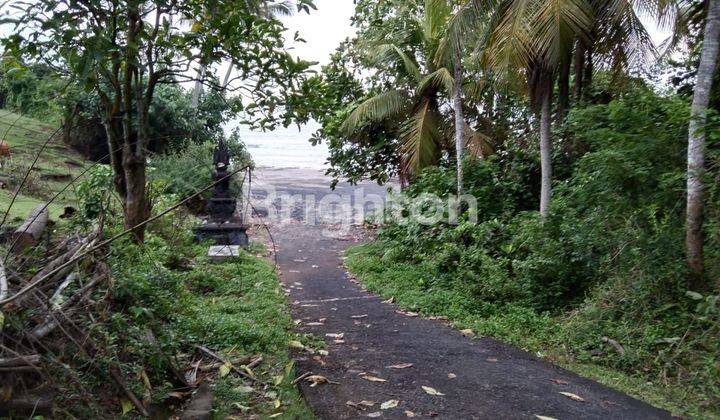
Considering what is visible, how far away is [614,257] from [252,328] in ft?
12.5

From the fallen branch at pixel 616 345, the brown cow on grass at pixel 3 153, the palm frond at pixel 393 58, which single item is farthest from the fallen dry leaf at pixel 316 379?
the brown cow on grass at pixel 3 153

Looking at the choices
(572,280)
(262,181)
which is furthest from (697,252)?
(262,181)

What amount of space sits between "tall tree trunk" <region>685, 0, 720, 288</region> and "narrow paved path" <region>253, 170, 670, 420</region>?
1624mm

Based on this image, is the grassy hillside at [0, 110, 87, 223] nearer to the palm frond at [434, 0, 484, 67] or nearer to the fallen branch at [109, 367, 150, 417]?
the fallen branch at [109, 367, 150, 417]

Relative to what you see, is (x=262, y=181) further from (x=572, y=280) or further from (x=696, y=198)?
(x=696, y=198)

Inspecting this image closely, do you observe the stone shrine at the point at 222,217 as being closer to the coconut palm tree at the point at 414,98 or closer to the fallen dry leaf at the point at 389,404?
the coconut palm tree at the point at 414,98

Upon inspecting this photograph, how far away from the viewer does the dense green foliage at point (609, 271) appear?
16.3ft

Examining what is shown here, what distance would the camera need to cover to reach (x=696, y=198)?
5258 millimetres

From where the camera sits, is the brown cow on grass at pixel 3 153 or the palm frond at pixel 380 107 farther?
the palm frond at pixel 380 107

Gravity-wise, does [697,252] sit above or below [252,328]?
above

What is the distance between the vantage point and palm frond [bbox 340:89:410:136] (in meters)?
11.4

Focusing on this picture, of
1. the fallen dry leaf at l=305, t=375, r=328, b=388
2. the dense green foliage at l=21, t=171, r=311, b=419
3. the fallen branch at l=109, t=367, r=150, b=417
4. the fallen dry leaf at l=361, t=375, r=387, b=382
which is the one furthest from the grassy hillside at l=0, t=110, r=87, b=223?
the fallen dry leaf at l=361, t=375, r=387, b=382

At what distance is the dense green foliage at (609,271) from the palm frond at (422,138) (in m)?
2.96

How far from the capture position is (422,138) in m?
10.8
